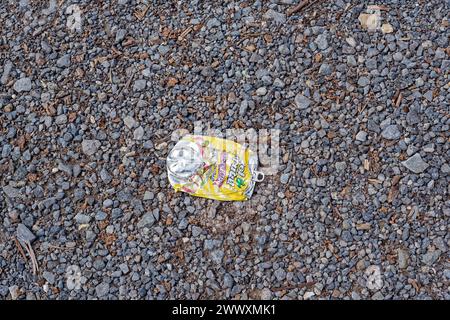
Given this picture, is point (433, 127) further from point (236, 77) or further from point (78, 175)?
point (78, 175)

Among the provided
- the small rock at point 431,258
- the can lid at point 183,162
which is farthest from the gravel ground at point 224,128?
the can lid at point 183,162

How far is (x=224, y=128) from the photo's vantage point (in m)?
4.73

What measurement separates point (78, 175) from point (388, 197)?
8.29 ft

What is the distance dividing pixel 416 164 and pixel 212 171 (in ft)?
5.29

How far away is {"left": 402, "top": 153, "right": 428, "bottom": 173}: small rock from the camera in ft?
14.6

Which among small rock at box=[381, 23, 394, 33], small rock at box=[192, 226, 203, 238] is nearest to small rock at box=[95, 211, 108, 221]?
small rock at box=[192, 226, 203, 238]

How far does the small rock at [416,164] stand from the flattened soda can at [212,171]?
116cm

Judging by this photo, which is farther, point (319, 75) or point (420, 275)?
point (319, 75)

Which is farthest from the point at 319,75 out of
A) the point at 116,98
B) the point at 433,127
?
the point at 116,98

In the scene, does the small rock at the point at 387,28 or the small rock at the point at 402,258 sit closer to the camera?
the small rock at the point at 402,258

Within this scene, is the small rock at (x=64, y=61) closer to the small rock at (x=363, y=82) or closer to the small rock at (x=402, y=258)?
the small rock at (x=363, y=82)

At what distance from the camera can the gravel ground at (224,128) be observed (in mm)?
4355

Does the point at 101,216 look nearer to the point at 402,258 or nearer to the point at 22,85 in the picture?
the point at 22,85

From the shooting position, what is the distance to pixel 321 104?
471cm
